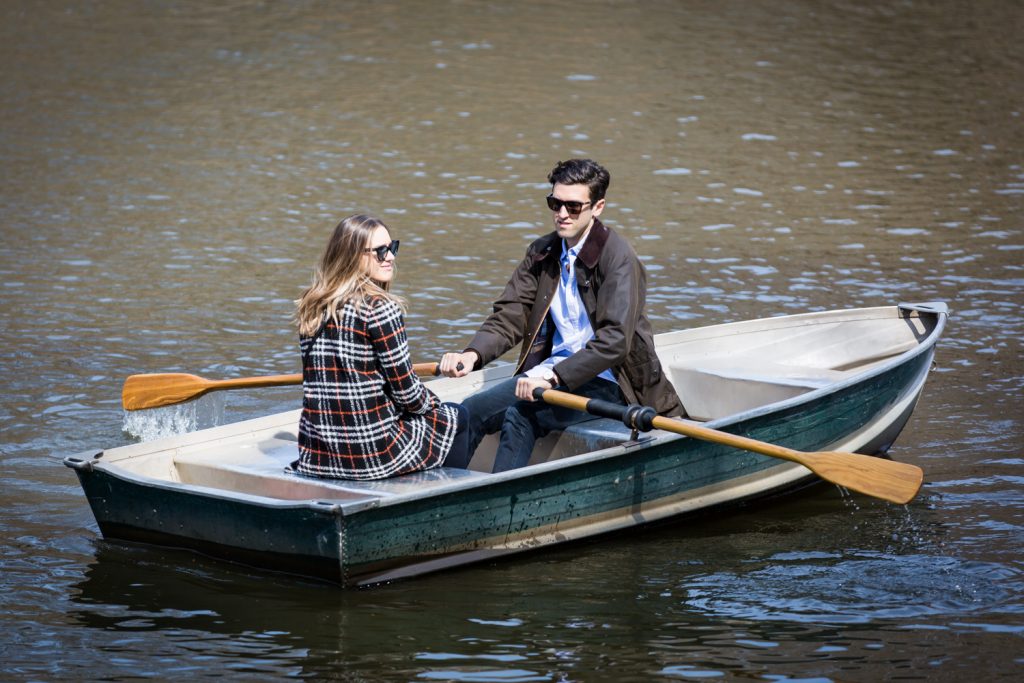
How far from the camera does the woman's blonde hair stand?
622cm

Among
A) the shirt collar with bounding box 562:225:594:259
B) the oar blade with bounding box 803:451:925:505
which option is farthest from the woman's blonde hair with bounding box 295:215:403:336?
the oar blade with bounding box 803:451:925:505

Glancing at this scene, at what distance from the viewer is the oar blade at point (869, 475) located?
6695mm

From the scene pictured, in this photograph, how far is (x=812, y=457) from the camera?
6754 mm

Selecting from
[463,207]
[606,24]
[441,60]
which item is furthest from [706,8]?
[463,207]

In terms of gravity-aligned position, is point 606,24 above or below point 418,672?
above

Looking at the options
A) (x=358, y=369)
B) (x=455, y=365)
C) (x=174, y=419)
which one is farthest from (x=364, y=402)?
(x=174, y=419)

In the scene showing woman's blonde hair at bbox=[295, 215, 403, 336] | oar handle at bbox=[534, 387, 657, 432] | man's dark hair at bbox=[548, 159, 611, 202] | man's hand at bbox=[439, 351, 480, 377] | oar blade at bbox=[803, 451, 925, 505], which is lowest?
oar blade at bbox=[803, 451, 925, 505]

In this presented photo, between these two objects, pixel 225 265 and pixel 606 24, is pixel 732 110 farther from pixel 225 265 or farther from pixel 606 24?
pixel 225 265

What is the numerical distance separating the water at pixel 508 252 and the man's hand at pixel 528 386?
741mm

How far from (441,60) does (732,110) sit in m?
4.46

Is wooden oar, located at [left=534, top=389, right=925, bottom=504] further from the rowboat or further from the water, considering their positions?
the water

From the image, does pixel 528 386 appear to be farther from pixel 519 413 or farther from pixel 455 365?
pixel 455 365

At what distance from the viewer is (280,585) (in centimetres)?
641

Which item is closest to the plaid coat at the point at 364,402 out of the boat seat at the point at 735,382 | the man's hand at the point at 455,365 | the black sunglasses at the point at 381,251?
the black sunglasses at the point at 381,251
